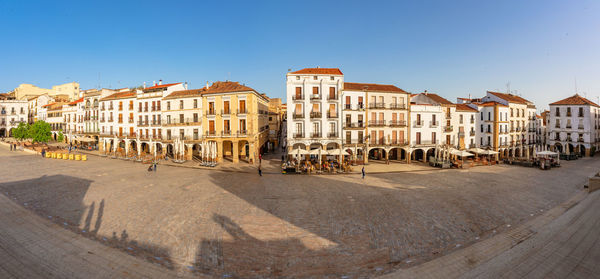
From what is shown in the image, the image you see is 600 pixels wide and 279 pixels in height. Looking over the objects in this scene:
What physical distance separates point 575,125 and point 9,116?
143 meters

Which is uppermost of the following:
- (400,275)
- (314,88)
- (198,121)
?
(314,88)

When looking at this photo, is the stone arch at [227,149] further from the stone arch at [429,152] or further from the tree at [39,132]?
the tree at [39,132]

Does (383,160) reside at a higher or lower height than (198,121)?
lower

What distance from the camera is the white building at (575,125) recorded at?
156 feet

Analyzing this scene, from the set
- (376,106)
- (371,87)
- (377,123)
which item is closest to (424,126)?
(377,123)

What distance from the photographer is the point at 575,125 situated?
48469 mm

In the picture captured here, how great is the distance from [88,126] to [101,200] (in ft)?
151

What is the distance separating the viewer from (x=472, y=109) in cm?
4134

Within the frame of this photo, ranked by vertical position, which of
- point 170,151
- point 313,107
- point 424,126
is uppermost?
point 313,107

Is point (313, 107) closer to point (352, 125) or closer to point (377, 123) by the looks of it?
point (352, 125)

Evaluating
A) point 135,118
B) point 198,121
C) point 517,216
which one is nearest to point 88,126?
point 135,118

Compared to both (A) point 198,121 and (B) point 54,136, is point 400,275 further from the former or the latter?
(B) point 54,136

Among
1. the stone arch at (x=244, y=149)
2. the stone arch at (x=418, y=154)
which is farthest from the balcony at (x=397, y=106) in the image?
the stone arch at (x=244, y=149)

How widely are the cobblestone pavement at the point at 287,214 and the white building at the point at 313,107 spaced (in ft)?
29.1
